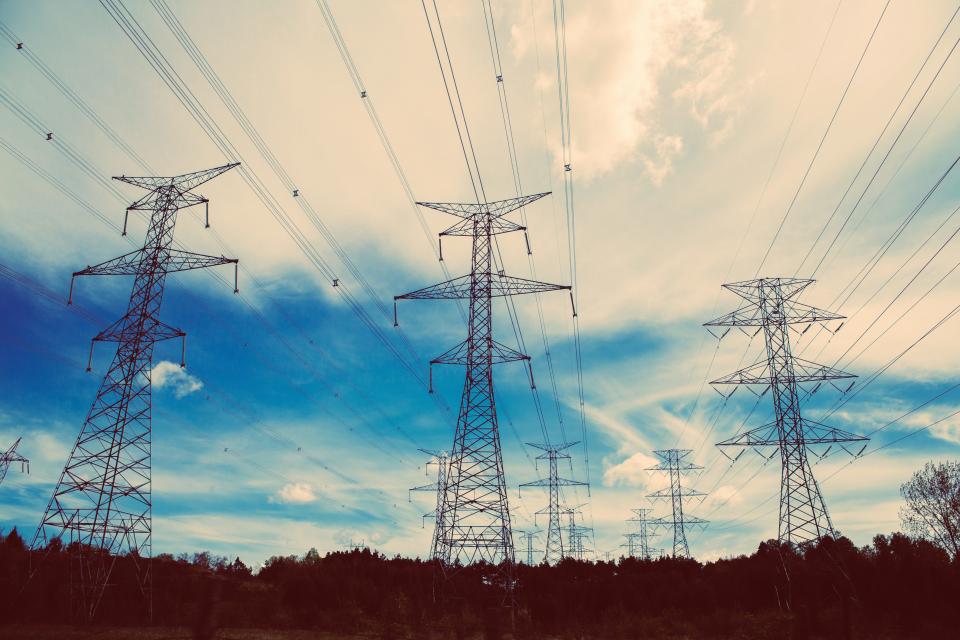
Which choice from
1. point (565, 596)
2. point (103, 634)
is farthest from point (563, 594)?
point (103, 634)

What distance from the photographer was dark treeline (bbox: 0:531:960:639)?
3631 cm

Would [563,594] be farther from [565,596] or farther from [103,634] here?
[103,634]

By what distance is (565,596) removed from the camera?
58844 millimetres

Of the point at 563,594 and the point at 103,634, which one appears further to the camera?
the point at 563,594

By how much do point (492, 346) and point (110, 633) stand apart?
74.4 feet

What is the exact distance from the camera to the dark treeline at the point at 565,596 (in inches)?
1430

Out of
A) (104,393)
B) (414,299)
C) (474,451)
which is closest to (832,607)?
(474,451)

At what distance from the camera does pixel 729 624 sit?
44469mm

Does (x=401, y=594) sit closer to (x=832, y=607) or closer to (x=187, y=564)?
(x=187, y=564)

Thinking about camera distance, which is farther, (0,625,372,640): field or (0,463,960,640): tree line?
(0,463,960,640): tree line

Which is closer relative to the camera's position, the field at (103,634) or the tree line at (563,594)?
the field at (103,634)

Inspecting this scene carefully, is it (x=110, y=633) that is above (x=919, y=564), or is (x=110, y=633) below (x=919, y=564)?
below

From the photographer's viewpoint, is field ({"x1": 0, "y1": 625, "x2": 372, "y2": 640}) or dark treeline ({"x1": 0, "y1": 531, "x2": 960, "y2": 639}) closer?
field ({"x1": 0, "y1": 625, "x2": 372, "y2": 640})

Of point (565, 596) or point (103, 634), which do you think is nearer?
point (103, 634)
